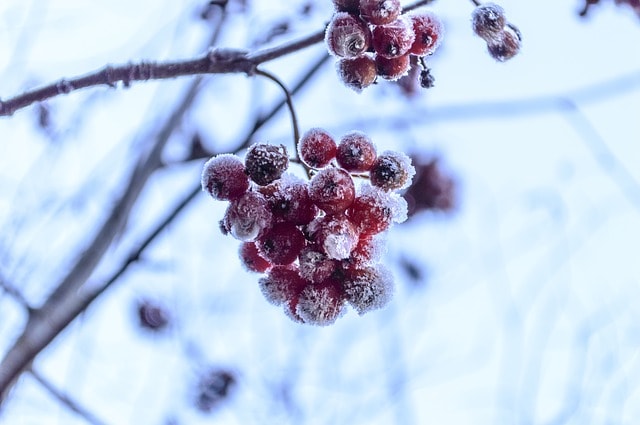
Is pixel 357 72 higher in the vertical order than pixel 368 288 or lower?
higher

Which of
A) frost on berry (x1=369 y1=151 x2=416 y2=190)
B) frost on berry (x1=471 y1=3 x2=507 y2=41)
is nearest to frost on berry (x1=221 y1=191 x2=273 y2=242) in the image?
frost on berry (x1=369 y1=151 x2=416 y2=190)

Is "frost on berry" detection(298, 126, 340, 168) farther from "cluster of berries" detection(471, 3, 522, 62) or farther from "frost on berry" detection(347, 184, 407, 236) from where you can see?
"cluster of berries" detection(471, 3, 522, 62)

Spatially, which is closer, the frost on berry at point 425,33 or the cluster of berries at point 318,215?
the cluster of berries at point 318,215

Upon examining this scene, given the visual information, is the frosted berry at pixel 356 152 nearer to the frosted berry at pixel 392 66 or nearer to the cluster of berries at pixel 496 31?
→ the frosted berry at pixel 392 66

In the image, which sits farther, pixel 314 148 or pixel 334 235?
pixel 314 148

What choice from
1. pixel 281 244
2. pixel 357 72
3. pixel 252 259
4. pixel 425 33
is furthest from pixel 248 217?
pixel 425 33

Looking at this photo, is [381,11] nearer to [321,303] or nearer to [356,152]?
[356,152]

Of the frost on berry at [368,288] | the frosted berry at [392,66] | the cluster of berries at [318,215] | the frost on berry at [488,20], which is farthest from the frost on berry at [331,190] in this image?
the frost on berry at [488,20]
